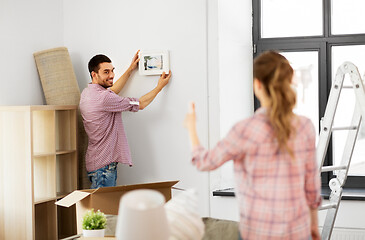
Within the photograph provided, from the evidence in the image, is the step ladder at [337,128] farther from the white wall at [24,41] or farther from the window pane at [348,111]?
the white wall at [24,41]

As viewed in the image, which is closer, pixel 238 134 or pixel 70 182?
pixel 238 134

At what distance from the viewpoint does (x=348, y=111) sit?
482 cm

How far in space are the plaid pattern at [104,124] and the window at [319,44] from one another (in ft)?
4.21

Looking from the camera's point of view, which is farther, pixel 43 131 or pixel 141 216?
pixel 43 131

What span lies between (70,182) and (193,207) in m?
2.47

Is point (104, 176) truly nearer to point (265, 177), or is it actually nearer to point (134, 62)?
point (134, 62)

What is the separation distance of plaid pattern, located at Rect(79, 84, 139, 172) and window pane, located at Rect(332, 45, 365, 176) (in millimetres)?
1620

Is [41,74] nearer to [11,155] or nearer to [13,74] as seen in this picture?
[13,74]

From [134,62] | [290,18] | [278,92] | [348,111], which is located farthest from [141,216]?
[290,18]

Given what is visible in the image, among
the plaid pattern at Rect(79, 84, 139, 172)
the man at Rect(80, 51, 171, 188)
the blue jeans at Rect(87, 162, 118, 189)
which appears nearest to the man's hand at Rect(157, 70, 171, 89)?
the man at Rect(80, 51, 171, 188)

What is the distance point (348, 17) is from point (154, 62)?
1590 millimetres

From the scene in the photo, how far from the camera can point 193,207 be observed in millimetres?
2572

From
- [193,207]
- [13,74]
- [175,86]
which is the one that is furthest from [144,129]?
[193,207]

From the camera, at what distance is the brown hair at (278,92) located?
2.22 meters
